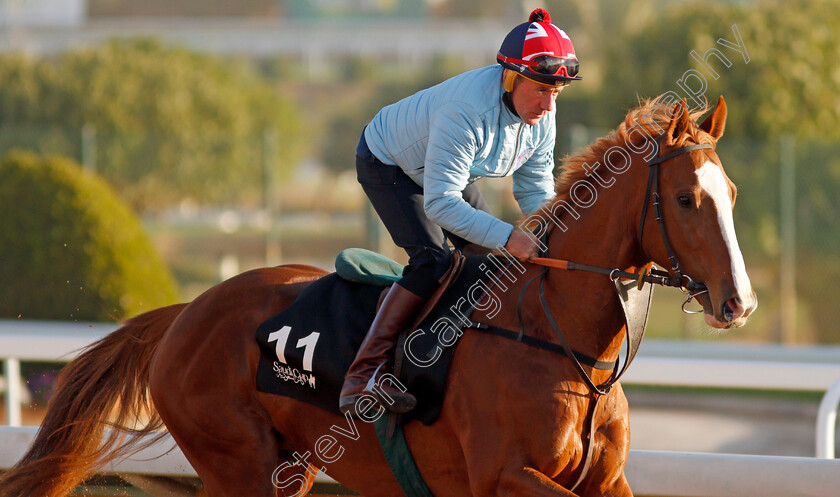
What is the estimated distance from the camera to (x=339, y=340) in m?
3.19

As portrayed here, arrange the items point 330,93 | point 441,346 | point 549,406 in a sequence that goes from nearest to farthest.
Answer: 1. point 549,406
2. point 441,346
3. point 330,93

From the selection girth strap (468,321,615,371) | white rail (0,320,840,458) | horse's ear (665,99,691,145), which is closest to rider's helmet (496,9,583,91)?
horse's ear (665,99,691,145)

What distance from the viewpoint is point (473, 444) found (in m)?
2.85

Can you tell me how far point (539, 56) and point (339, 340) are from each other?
119cm

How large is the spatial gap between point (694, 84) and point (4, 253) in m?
8.16

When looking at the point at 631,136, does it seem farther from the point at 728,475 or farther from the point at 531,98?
the point at 728,475

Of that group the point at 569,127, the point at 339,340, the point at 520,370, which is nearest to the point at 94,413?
the point at 339,340

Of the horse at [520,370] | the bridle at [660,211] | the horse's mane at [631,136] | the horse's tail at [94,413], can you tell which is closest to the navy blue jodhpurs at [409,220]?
the horse at [520,370]

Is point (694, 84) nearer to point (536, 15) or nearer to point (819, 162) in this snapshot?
point (819, 162)

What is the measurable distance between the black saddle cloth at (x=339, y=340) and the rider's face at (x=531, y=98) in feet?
1.71

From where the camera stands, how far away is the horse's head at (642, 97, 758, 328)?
8.21ft

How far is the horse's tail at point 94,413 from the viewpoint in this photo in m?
3.64

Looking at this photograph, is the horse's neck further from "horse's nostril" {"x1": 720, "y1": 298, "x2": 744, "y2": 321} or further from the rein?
A: "horse's nostril" {"x1": 720, "y1": 298, "x2": 744, "y2": 321}

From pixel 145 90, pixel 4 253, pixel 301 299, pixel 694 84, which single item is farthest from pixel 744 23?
pixel 145 90
